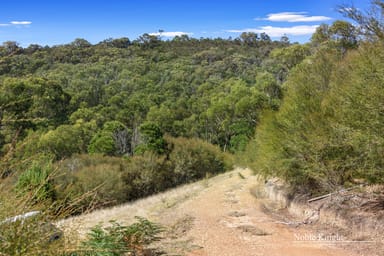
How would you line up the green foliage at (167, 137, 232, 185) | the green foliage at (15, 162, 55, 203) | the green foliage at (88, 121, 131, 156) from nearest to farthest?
1. the green foliage at (15, 162, 55, 203)
2. the green foliage at (167, 137, 232, 185)
3. the green foliage at (88, 121, 131, 156)

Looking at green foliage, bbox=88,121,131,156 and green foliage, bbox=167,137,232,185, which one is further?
green foliage, bbox=88,121,131,156

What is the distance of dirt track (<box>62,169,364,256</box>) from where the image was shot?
22.3 ft

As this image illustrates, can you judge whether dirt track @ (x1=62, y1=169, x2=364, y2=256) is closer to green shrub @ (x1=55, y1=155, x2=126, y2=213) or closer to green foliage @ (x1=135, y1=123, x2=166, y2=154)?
green shrub @ (x1=55, y1=155, x2=126, y2=213)

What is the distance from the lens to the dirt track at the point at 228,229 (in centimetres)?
681

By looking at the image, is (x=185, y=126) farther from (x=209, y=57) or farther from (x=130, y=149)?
(x=209, y=57)

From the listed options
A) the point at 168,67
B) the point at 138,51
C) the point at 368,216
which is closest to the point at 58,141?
the point at 368,216

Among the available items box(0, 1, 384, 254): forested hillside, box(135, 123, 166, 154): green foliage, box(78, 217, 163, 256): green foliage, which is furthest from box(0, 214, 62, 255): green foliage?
box(135, 123, 166, 154): green foliage

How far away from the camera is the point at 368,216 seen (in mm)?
7422

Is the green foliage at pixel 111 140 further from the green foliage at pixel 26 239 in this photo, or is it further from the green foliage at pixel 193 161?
the green foliage at pixel 26 239

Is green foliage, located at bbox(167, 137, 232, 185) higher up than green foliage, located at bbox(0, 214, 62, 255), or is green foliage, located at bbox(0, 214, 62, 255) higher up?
green foliage, located at bbox(0, 214, 62, 255)

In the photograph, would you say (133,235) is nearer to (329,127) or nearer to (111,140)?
(329,127)

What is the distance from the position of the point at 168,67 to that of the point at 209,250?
Result: 5393 centimetres

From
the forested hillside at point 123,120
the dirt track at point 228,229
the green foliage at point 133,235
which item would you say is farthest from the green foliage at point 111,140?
the green foliage at point 133,235

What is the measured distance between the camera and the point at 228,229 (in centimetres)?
812
